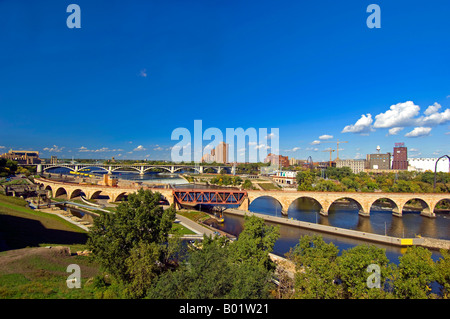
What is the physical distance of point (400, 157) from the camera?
465 ft

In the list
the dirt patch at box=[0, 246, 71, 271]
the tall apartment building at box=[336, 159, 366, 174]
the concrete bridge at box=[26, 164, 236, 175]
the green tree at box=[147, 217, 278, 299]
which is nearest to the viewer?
the green tree at box=[147, 217, 278, 299]

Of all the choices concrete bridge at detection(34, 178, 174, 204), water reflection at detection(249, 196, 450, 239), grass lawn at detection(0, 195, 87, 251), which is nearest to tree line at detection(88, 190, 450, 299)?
grass lawn at detection(0, 195, 87, 251)

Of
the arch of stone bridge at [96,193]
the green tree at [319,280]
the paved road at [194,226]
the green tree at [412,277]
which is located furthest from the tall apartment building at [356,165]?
the green tree at [319,280]

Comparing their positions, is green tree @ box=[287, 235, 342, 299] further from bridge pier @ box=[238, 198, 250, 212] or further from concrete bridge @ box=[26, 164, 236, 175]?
concrete bridge @ box=[26, 164, 236, 175]

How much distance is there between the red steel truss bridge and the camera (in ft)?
167

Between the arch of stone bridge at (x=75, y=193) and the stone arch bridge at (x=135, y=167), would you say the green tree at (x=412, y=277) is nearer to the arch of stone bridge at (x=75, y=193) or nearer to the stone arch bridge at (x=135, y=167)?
the arch of stone bridge at (x=75, y=193)

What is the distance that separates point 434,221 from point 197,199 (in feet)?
163

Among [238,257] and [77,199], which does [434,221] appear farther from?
[77,199]

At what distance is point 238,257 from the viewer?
1716 centimetres

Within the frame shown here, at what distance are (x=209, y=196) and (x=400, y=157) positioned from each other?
471 ft

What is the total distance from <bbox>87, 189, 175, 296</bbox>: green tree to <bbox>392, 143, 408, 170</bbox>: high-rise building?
165 metres

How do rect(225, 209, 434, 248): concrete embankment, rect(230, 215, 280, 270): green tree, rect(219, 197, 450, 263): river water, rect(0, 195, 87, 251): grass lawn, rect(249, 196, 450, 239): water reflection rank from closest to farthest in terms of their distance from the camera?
1. rect(230, 215, 280, 270): green tree
2. rect(0, 195, 87, 251): grass lawn
3. rect(225, 209, 434, 248): concrete embankment
4. rect(219, 197, 450, 263): river water
5. rect(249, 196, 450, 239): water reflection

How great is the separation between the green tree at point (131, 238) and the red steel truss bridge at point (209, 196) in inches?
1171

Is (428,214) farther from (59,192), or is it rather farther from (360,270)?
(59,192)
